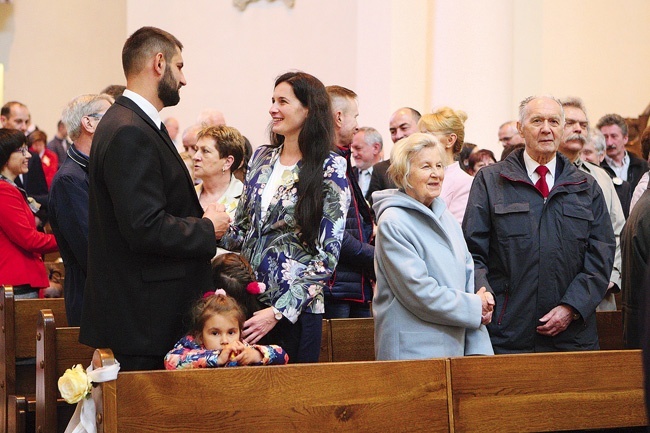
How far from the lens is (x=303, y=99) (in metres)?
3.73

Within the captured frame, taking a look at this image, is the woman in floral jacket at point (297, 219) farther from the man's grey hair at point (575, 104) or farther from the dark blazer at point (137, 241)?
the man's grey hair at point (575, 104)

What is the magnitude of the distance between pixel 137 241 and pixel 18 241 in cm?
249

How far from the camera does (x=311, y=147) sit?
367 cm

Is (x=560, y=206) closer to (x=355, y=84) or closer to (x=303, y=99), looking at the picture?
(x=303, y=99)

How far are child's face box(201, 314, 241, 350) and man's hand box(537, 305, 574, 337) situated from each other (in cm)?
135

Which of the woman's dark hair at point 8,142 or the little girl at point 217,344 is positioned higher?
the woman's dark hair at point 8,142

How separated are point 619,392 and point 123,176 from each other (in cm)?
185

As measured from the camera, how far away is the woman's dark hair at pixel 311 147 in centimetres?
356

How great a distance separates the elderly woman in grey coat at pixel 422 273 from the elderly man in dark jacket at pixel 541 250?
34 cm

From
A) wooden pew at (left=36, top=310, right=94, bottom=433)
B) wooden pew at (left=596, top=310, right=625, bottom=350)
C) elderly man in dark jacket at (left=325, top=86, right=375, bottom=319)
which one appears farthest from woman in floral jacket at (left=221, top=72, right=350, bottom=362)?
wooden pew at (left=596, top=310, right=625, bottom=350)

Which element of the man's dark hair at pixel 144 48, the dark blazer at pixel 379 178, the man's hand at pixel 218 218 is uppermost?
the man's dark hair at pixel 144 48

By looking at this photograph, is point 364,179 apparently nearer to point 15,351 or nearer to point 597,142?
point 597,142

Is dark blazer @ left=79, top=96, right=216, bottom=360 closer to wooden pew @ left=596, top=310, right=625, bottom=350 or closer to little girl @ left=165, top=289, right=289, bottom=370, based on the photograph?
little girl @ left=165, top=289, right=289, bottom=370

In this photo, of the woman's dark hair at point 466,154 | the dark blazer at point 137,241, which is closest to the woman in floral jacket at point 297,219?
the dark blazer at point 137,241
